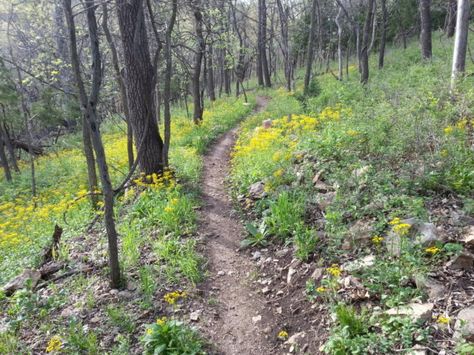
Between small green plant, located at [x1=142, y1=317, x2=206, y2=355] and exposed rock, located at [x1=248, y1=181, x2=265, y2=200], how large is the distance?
11.3 ft

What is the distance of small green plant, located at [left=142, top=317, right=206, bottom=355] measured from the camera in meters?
3.50

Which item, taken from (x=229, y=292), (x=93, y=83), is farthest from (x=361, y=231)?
(x=93, y=83)

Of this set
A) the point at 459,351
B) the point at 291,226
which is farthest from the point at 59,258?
the point at 459,351

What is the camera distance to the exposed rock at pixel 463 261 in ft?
11.7

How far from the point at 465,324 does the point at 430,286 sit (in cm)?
51

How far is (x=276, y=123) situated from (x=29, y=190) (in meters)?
9.40

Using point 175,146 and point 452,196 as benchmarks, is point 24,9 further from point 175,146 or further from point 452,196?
point 452,196

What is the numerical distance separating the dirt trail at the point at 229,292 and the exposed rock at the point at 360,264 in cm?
108

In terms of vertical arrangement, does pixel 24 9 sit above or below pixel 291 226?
above

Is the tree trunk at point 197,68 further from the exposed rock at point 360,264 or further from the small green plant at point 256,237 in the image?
the exposed rock at point 360,264

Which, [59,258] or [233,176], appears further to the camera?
[233,176]

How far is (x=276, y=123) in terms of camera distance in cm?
1081

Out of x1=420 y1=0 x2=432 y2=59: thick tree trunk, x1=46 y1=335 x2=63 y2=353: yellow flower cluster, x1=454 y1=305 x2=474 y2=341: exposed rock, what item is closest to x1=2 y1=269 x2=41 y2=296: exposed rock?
x1=46 y1=335 x2=63 y2=353: yellow flower cluster

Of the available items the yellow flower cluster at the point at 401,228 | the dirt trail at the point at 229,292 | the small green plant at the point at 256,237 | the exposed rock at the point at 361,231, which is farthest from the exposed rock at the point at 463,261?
the small green plant at the point at 256,237
